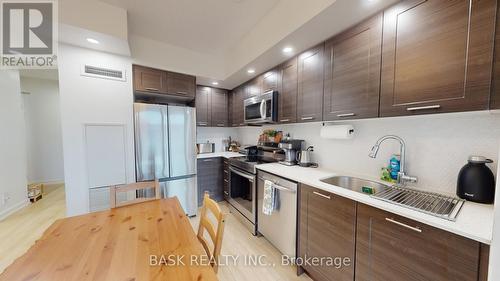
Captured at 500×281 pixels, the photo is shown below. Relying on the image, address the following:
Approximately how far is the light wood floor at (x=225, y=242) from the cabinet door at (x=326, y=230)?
0.33 m

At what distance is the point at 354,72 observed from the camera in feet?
4.94

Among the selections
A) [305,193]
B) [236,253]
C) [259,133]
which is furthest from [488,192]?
[259,133]

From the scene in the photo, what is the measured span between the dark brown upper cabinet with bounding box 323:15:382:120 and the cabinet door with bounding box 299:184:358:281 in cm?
77

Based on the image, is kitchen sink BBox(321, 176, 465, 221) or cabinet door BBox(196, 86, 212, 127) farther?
cabinet door BBox(196, 86, 212, 127)

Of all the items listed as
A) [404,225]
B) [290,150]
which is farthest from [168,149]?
[404,225]

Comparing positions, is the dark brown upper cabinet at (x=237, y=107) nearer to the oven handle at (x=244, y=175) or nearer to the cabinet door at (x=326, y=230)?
the oven handle at (x=244, y=175)

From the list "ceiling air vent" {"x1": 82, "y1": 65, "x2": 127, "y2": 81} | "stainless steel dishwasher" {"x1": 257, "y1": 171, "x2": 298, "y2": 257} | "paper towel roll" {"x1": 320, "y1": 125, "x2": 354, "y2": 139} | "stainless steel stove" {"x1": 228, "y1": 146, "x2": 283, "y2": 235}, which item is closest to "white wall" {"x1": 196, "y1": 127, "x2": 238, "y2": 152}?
"stainless steel stove" {"x1": 228, "y1": 146, "x2": 283, "y2": 235}

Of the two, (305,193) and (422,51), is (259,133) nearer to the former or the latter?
(305,193)

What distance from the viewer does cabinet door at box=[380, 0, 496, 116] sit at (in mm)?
928

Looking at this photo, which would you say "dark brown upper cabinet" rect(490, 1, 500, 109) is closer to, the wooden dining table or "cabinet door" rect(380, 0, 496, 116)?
"cabinet door" rect(380, 0, 496, 116)

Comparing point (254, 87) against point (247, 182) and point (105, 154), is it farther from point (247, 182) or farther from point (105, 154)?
point (105, 154)

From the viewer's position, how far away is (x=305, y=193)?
159 centimetres

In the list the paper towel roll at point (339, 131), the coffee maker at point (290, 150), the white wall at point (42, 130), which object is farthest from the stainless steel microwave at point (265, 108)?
the white wall at point (42, 130)

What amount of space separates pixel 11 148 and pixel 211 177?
11.2 ft
